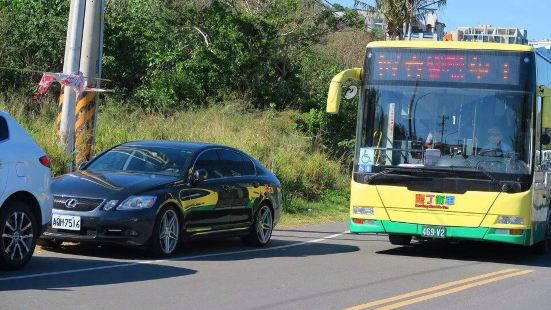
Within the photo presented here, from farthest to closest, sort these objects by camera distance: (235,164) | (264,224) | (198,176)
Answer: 1. (264,224)
2. (235,164)
3. (198,176)

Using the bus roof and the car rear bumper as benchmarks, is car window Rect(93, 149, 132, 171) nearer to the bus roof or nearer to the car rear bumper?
the car rear bumper

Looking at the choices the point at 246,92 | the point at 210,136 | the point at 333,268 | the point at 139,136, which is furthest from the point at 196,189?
the point at 246,92

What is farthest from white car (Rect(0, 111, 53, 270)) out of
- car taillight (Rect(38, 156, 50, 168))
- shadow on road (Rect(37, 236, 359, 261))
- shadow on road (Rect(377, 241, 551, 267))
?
shadow on road (Rect(377, 241, 551, 267))

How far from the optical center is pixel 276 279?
10.7m

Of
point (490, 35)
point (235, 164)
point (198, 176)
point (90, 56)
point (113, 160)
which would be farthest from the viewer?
point (490, 35)

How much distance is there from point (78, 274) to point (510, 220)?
20.2ft

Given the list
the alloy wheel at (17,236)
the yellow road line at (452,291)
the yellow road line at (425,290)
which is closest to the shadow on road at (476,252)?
the yellow road line at (425,290)

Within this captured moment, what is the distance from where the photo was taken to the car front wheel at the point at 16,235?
9914 mm

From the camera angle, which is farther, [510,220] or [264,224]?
[264,224]

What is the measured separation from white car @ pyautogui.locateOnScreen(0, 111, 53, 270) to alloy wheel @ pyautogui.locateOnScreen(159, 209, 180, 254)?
1.79 meters

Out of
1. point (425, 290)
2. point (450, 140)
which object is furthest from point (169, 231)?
point (450, 140)

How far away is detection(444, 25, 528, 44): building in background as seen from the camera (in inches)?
665

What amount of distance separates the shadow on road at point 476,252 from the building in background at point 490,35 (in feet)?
11.3

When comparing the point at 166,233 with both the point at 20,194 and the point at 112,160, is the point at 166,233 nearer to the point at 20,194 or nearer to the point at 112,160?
the point at 112,160
